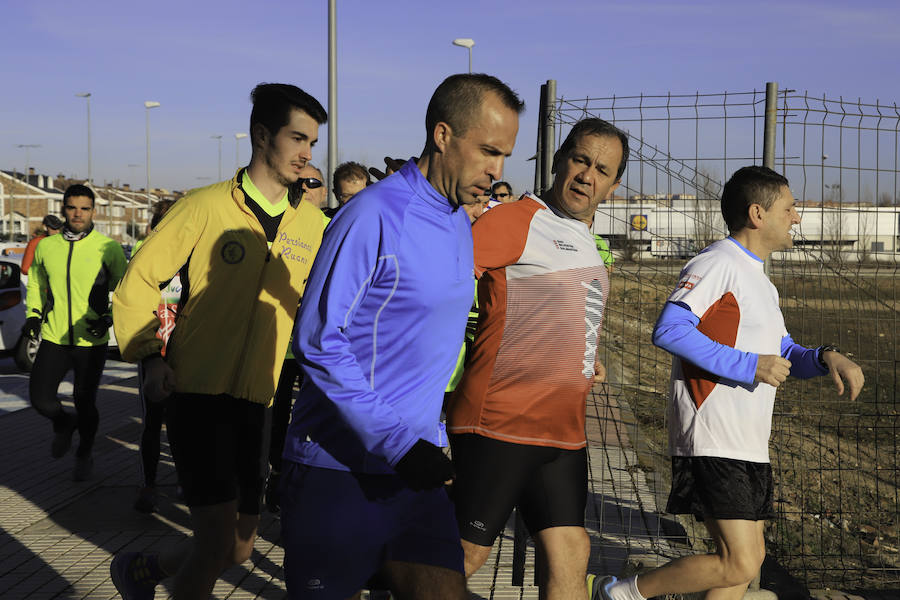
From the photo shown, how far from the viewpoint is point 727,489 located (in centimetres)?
397

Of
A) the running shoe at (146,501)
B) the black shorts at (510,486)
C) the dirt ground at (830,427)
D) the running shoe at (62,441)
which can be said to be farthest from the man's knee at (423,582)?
the running shoe at (62,441)

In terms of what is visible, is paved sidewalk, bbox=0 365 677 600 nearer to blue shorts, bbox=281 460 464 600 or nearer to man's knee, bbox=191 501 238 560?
man's knee, bbox=191 501 238 560

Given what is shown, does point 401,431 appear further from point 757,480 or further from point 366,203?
point 757,480

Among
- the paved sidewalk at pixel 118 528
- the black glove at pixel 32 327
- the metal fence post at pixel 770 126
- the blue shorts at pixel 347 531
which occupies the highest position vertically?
the metal fence post at pixel 770 126

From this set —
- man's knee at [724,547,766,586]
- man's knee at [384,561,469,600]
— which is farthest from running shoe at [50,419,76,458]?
man's knee at [384,561,469,600]

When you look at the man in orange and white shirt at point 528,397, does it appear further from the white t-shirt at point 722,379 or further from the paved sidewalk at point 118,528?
the paved sidewalk at point 118,528

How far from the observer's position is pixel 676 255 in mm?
5484

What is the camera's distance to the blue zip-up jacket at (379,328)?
8.27 ft

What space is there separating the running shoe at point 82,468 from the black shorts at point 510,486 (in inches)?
189

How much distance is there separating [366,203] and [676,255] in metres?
3.19

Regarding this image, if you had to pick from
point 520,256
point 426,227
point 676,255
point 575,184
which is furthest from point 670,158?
point 426,227

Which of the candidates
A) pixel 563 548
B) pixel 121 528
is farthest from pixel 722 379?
pixel 121 528

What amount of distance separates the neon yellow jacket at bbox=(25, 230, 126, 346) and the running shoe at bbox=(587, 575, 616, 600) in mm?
4785

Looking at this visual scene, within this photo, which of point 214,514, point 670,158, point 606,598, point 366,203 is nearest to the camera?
point 366,203
